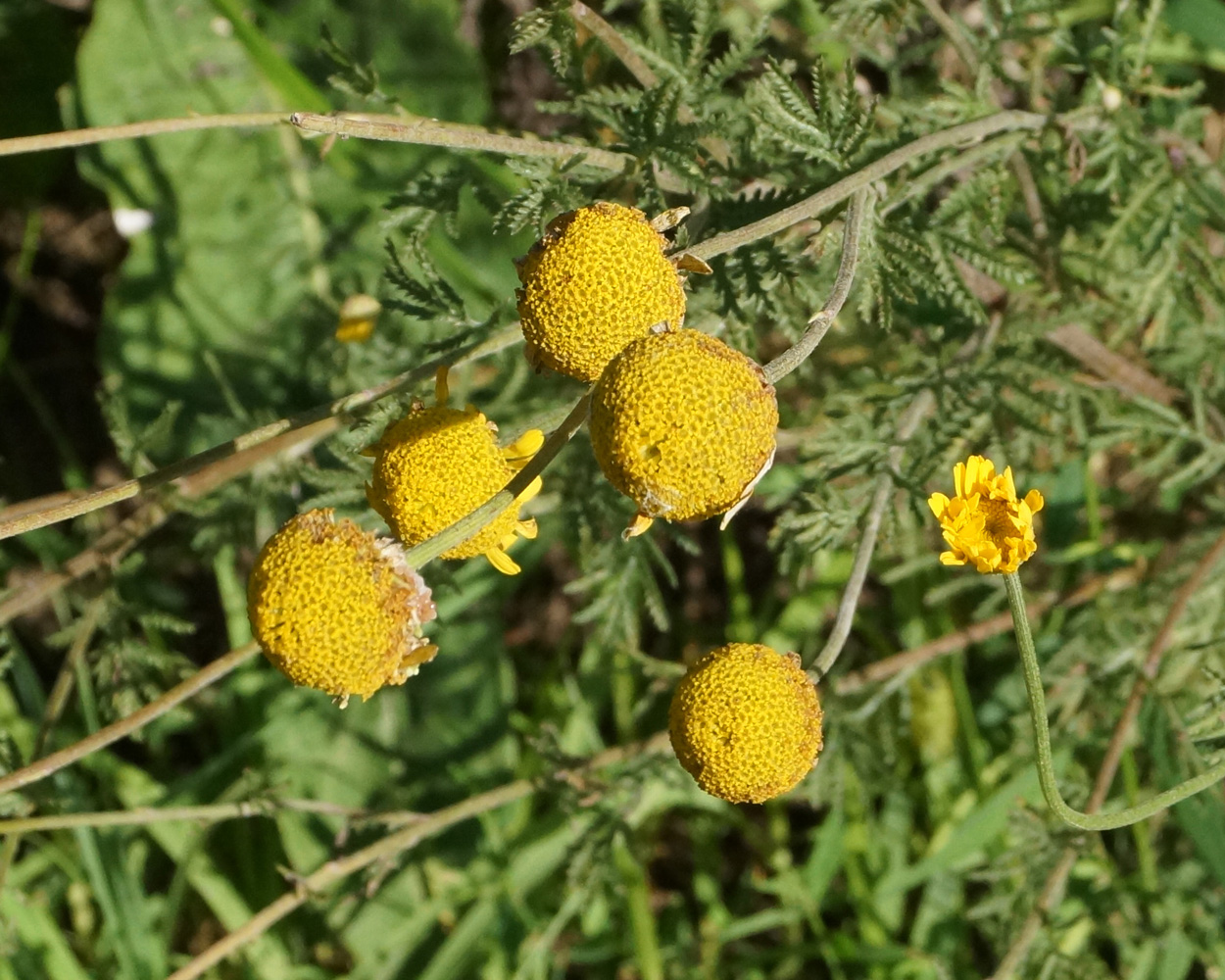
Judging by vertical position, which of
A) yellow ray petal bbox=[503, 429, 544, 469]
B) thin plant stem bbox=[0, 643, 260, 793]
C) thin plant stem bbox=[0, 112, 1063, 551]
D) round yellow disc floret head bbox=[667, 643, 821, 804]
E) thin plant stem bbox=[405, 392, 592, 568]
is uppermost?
thin plant stem bbox=[0, 112, 1063, 551]

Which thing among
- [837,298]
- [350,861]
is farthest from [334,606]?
[350,861]

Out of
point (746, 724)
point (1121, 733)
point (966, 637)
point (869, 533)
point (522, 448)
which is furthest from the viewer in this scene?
point (966, 637)

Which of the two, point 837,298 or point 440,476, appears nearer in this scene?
point 837,298

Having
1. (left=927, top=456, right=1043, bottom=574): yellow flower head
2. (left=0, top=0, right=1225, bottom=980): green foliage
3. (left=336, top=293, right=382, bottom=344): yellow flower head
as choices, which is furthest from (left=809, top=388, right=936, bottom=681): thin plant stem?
(left=336, top=293, right=382, bottom=344): yellow flower head

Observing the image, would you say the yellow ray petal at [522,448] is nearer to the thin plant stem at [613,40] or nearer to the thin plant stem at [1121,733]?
the thin plant stem at [613,40]

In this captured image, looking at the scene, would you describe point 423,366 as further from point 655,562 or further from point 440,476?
point 655,562

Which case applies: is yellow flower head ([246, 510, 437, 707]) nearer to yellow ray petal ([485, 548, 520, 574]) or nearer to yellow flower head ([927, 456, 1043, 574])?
yellow ray petal ([485, 548, 520, 574])

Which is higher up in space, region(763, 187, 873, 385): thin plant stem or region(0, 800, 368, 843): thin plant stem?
region(763, 187, 873, 385): thin plant stem
